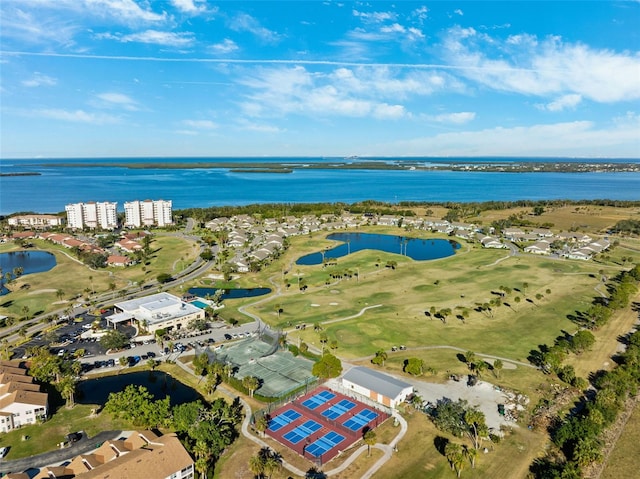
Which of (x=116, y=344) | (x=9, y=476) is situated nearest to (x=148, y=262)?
(x=116, y=344)

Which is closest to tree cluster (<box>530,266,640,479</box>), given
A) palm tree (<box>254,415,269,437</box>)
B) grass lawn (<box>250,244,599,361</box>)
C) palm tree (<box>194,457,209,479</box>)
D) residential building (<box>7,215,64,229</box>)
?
grass lawn (<box>250,244,599,361</box>)

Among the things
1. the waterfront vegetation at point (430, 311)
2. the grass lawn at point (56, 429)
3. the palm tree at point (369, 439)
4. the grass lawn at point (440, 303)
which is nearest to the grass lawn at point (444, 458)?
the waterfront vegetation at point (430, 311)

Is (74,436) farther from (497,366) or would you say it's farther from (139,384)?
(497,366)

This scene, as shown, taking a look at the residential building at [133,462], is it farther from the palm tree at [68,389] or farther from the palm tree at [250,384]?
the palm tree at [250,384]

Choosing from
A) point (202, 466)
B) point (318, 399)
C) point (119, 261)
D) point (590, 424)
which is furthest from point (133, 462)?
point (119, 261)

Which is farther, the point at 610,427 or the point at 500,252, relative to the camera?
the point at 500,252

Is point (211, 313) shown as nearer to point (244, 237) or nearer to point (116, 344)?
point (116, 344)
